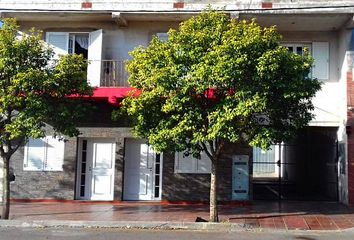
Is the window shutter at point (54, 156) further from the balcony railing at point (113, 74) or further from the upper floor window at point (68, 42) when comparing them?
the upper floor window at point (68, 42)

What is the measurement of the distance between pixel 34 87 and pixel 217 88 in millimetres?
4478

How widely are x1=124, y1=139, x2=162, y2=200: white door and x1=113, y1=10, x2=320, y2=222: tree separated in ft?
13.4

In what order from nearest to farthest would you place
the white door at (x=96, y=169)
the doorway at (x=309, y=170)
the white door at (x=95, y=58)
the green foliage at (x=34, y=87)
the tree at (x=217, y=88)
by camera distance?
Result: the tree at (x=217, y=88) → the green foliage at (x=34, y=87) → the white door at (x=95, y=58) → the white door at (x=96, y=169) → the doorway at (x=309, y=170)

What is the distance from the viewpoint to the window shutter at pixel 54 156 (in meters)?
15.8

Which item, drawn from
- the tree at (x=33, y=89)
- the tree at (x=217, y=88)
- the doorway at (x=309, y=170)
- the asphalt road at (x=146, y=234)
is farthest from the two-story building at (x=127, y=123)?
the asphalt road at (x=146, y=234)

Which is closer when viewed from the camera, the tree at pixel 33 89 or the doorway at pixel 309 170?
the tree at pixel 33 89

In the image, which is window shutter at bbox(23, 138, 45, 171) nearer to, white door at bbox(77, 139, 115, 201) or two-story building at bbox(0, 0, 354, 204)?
two-story building at bbox(0, 0, 354, 204)

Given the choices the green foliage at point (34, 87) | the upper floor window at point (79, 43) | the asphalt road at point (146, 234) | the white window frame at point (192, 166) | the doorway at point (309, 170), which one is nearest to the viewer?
the asphalt road at point (146, 234)

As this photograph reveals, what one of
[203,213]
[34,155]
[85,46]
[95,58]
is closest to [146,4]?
[95,58]

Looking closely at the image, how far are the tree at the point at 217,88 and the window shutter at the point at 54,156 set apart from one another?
16.0ft

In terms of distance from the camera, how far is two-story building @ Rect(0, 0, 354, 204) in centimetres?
1525

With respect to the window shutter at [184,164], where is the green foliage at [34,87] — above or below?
above

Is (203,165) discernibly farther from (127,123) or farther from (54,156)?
(54,156)

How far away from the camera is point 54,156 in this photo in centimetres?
1589
